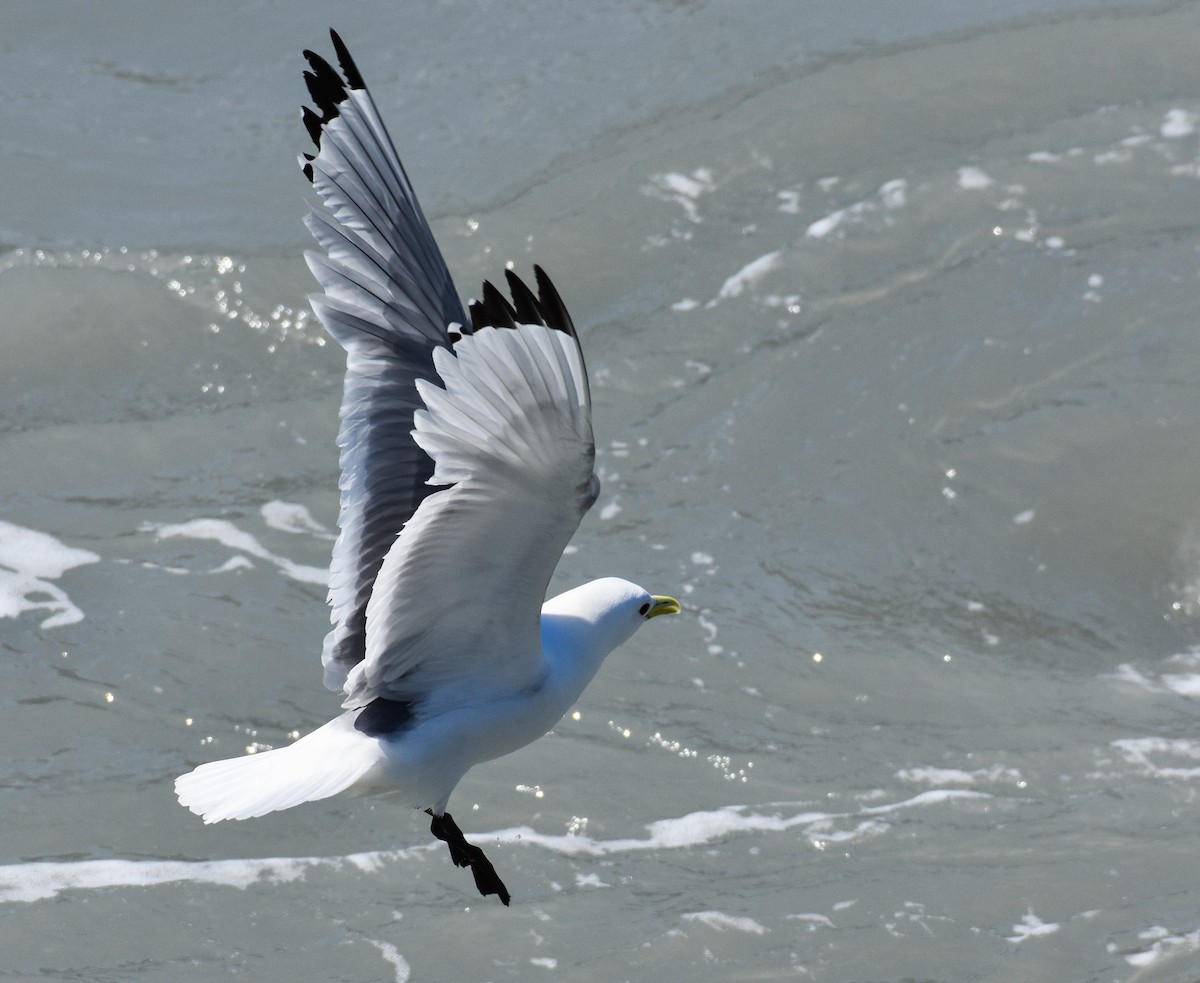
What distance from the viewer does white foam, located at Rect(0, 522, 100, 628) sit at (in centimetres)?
720

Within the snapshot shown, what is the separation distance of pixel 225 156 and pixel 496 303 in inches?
278

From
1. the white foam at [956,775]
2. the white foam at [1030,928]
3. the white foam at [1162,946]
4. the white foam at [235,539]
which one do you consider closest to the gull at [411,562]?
the white foam at [1030,928]

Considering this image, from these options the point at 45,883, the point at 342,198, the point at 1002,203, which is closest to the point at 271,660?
the point at 45,883

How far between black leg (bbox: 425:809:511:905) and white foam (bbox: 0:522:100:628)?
277cm

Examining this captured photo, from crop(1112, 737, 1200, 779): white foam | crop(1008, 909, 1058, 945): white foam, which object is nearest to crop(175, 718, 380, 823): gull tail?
crop(1008, 909, 1058, 945): white foam

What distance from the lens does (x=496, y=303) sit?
368 centimetres

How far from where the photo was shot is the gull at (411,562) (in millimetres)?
4090

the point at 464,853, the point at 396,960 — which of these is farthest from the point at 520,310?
the point at 396,960

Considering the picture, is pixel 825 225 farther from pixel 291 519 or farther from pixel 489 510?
pixel 489 510

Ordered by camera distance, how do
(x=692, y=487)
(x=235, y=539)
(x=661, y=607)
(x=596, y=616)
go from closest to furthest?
1. (x=596, y=616)
2. (x=661, y=607)
3. (x=235, y=539)
4. (x=692, y=487)

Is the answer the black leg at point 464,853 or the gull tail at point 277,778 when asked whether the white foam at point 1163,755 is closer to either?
the black leg at point 464,853

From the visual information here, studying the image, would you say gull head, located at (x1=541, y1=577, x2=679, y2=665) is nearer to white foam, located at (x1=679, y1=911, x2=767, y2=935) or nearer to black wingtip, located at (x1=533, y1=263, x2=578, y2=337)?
white foam, located at (x1=679, y1=911, x2=767, y2=935)

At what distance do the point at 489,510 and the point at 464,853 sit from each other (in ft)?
→ 4.48

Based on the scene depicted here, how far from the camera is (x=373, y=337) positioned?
16.2 ft
